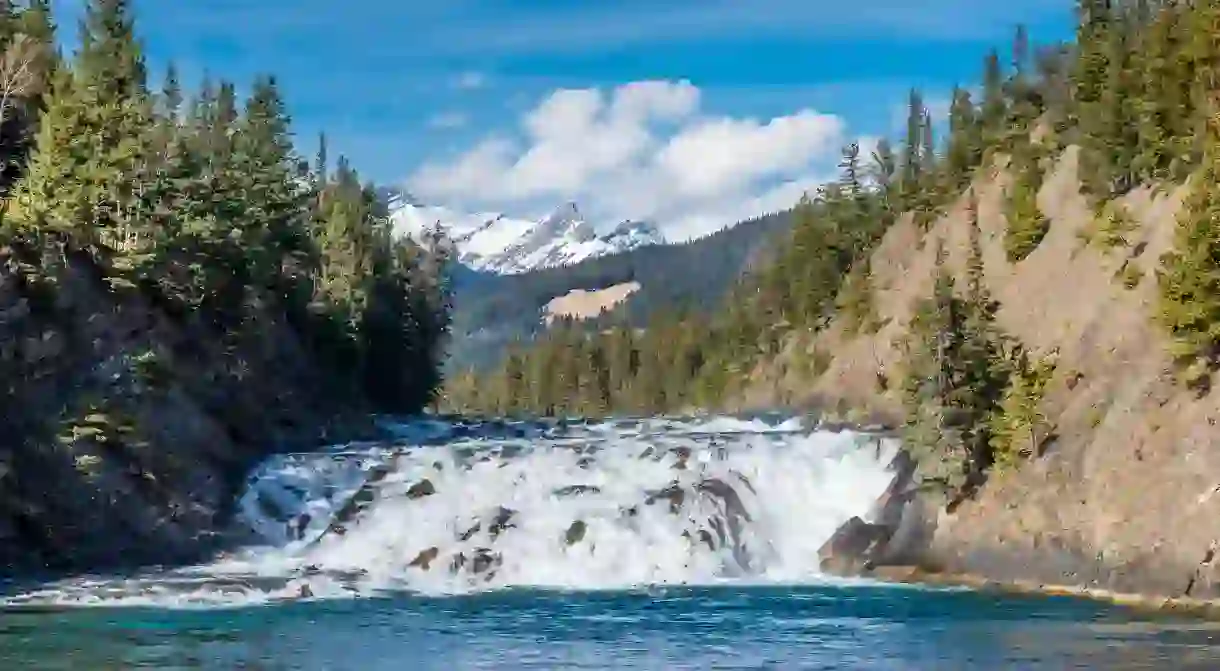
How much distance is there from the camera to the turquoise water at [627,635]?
38.1 metres

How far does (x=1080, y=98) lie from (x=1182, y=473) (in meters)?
46.0

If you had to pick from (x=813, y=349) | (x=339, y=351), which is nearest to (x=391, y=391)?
(x=339, y=351)

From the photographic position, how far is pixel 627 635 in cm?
4378

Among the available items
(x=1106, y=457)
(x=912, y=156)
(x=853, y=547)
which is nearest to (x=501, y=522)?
(x=853, y=547)

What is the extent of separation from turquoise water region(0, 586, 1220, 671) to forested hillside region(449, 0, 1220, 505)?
37.3ft

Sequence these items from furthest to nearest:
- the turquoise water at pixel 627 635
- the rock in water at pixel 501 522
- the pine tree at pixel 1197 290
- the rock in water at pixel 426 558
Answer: the rock in water at pixel 501 522, the rock in water at pixel 426 558, the pine tree at pixel 1197 290, the turquoise water at pixel 627 635

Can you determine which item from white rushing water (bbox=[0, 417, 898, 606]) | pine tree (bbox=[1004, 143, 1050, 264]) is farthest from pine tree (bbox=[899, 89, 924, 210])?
white rushing water (bbox=[0, 417, 898, 606])

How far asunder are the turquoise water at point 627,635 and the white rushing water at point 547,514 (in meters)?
6.38

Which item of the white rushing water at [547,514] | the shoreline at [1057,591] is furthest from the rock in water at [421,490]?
the shoreline at [1057,591]

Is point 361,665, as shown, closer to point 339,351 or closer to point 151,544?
point 151,544

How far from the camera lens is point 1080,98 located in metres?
94.1

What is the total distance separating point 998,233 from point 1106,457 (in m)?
43.5

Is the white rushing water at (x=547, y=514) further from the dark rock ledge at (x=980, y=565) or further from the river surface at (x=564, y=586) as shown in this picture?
the dark rock ledge at (x=980, y=565)

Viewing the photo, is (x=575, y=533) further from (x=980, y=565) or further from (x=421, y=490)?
(x=980, y=565)
